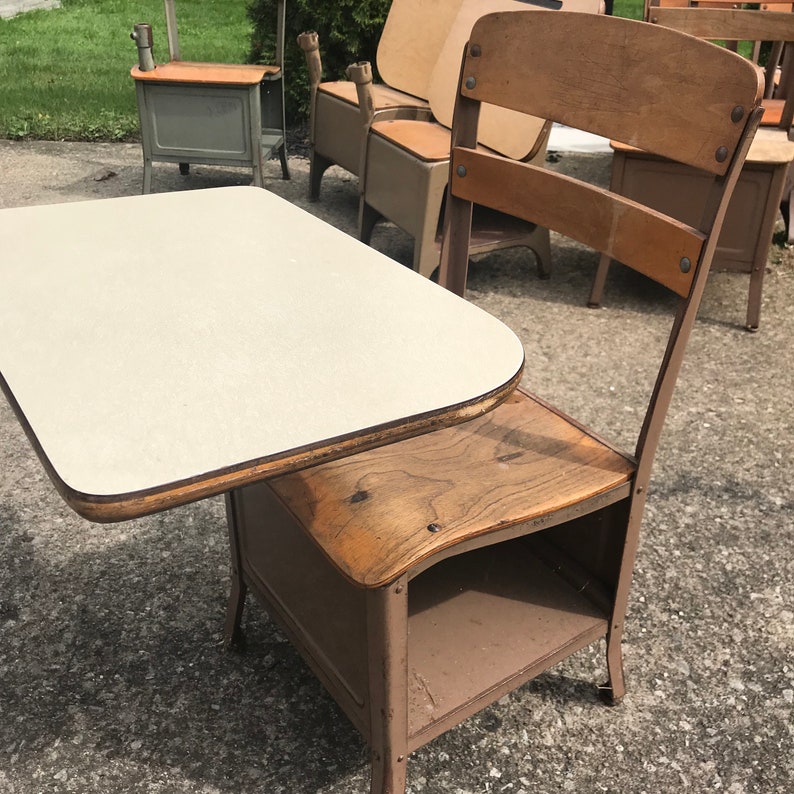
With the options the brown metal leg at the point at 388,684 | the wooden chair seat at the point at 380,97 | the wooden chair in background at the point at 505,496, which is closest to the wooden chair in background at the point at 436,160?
the wooden chair seat at the point at 380,97

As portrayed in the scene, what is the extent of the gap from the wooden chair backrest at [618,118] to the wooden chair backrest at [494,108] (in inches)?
69.6

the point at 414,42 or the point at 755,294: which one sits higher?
the point at 414,42

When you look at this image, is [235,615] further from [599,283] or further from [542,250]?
[542,250]

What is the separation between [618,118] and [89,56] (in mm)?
8407

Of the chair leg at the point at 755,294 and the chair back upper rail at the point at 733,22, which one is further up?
the chair back upper rail at the point at 733,22

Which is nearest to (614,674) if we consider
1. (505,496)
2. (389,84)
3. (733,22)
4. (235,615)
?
(505,496)

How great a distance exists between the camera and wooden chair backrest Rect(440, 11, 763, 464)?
1.24 meters

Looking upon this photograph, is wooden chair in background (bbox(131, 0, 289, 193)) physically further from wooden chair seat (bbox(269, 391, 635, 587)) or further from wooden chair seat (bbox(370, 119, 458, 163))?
wooden chair seat (bbox(269, 391, 635, 587))

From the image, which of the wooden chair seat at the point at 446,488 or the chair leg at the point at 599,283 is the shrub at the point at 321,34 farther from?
the wooden chair seat at the point at 446,488

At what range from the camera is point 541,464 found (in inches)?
60.3

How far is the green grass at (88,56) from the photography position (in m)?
6.16

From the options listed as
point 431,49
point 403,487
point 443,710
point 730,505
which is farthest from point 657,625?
point 431,49

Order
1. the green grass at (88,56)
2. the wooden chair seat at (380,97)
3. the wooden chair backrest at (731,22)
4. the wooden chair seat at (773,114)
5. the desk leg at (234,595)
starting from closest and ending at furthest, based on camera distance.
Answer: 1. the desk leg at (234,595)
2. the wooden chair backrest at (731,22)
3. the wooden chair seat at (773,114)
4. the wooden chair seat at (380,97)
5. the green grass at (88,56)

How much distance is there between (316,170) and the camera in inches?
189
